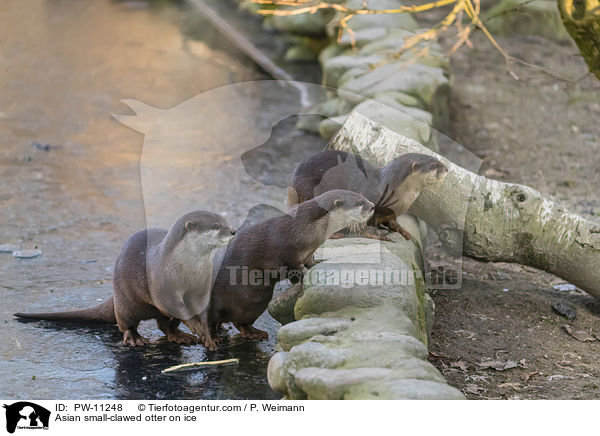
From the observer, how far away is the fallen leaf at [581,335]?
3924mm

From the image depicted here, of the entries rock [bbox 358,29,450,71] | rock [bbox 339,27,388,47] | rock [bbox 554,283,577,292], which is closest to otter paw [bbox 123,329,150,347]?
rock [bbox 554,283,577,292]

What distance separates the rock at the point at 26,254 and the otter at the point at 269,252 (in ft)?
A: 5.12

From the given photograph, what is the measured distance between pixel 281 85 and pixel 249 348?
16.6ft

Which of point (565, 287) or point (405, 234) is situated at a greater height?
point (405, 234)

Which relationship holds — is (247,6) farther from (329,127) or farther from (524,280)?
(524,280)

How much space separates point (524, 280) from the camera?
4582 millimetres

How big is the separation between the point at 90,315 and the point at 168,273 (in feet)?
1.96

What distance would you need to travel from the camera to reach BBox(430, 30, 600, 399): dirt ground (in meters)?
3.58

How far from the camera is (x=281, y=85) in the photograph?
834cm

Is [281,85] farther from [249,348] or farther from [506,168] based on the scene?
[249,348]

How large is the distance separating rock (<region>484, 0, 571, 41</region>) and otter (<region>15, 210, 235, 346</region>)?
682cm

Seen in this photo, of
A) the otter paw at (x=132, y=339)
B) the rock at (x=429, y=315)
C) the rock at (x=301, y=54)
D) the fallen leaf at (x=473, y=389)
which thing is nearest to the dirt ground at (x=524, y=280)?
the fallen leaf at (x=473, y=389)

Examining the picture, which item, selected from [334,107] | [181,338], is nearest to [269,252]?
[181,338]
